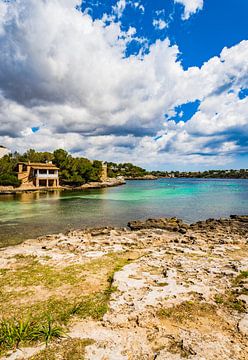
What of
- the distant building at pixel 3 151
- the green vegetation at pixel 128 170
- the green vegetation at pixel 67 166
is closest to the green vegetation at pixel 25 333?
the green vegetation at pixel 67 166

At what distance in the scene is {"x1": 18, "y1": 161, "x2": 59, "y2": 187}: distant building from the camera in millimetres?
63919

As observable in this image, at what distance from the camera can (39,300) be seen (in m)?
5.74

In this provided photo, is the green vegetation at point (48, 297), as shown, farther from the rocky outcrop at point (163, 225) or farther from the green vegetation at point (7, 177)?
the green vegetation at point (7, 177)

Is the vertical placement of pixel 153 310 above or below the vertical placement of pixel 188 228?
above

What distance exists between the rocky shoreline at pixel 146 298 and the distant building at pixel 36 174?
5740 cm

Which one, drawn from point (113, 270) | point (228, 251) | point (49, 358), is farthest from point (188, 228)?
point (49, 358)

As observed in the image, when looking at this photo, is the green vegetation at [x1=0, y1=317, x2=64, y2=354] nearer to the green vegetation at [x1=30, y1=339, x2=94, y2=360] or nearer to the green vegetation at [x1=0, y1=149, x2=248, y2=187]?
the green vegetation at [x1=30, y1=339, x2=94, y2=360]

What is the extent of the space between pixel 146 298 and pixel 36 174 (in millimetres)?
64258

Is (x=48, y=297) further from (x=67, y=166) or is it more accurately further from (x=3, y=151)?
(x=3, y=151)

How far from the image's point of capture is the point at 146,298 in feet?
18.8

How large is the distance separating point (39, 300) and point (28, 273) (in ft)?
7.24

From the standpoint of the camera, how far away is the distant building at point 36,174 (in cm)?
6392

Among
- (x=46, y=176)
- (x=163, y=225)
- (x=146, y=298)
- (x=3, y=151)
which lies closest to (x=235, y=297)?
(x=146, y=298)

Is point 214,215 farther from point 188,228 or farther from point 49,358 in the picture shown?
point 49,358
